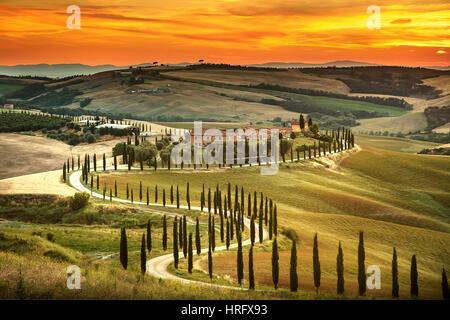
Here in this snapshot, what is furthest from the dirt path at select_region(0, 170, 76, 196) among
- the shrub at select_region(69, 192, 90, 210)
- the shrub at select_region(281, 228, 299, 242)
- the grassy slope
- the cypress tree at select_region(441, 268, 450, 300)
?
the cypress tree at select_region(441, 268, 450, 300)

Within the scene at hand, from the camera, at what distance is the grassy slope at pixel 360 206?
212 ft

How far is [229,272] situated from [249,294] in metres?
11.0

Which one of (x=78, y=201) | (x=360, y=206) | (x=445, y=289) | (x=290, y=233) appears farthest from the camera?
(x=360, y=206)

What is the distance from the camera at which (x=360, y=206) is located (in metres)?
107

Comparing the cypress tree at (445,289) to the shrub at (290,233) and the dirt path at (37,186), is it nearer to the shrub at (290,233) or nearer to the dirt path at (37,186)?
the shrub at (290,233)

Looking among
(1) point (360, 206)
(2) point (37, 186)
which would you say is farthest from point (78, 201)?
(1) point (360, 206)

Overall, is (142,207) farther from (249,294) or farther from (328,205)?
(249,294)

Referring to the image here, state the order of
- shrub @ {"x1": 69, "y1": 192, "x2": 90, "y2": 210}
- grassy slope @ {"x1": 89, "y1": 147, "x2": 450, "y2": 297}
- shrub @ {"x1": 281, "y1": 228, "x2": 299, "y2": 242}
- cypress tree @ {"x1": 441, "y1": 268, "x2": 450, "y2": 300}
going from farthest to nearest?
shrub @ {"x1": 69, "y1": 192, "x2": 90, "y2": 210}
shrub @ {"x1": 281, "y1": 228, "x2": 299, "y2": 242}
grassy slope @ {"x1": 89, "y1": 147, "x2": 450, "y2": 297}
cypress tree @ {"x1": 441, "y1": 268, "x2": 450, "y2": 300}

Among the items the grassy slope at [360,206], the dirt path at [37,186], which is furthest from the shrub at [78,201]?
the grassy slope at [360,206]

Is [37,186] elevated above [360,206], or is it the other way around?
[37,186]

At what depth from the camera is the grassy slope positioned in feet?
212

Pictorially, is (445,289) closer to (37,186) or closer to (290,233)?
(290,233)

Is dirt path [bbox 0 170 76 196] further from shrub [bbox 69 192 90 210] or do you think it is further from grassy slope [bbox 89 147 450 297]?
grassy slope [bbox 89 147 450 297]

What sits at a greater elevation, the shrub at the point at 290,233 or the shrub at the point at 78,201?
the shrub at the point at 78,201
